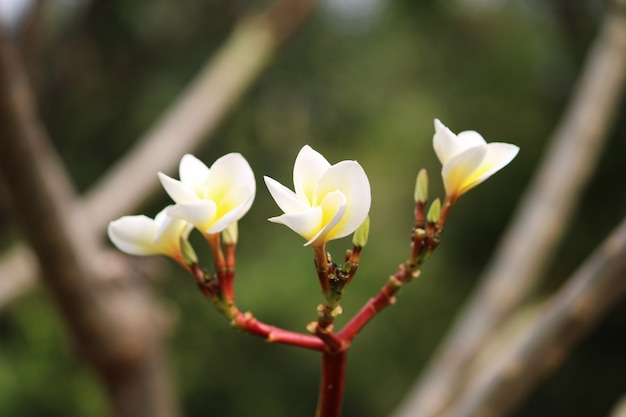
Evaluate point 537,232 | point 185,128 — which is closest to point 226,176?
point 537,232

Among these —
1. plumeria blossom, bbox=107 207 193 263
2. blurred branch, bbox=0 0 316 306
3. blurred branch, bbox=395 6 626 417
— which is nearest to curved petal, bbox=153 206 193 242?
plumeria blossom, bbox=107 207 193 263

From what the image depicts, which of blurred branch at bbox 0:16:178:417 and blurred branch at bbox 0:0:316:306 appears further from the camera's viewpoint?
blurred branch at bbox 0:0:316:306

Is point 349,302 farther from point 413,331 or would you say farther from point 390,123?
point 390,123

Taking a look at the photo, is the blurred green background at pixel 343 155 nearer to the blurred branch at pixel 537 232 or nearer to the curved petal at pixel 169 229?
the blurred branch at pixel 537 232

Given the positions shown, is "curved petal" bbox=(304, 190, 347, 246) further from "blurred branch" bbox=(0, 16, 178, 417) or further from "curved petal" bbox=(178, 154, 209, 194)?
"blurred branch" bbox=(0, 16, 178, 417)

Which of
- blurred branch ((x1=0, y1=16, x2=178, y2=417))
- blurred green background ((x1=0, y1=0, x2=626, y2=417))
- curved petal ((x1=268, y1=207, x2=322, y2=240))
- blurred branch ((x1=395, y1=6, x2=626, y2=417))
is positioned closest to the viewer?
curved petal ((x1=268, y1=207, x2=322, y2=240))

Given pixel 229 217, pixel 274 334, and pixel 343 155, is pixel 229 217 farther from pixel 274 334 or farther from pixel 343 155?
pixel 343 155

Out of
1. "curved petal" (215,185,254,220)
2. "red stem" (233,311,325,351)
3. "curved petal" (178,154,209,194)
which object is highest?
"curved petal" (178,154,209,194)
